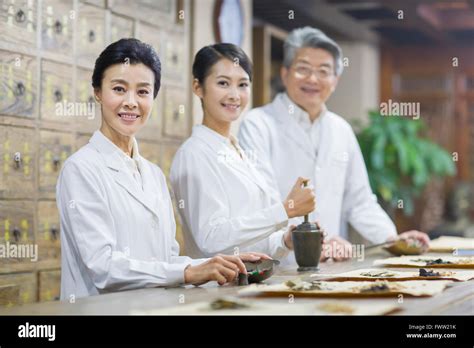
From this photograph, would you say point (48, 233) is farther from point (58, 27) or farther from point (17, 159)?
point (58, 27)

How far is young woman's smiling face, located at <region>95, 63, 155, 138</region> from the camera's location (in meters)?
2.42

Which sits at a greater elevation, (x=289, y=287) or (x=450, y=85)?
(x=450, y=85)

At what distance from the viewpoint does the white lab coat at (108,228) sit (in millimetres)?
2250

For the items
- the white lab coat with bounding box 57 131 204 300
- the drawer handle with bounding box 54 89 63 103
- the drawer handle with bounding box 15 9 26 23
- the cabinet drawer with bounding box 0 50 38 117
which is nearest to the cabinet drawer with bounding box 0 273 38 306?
the cabinet drawer with bounding box 0 50 38 117

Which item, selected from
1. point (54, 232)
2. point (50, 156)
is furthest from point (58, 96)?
point (54, 232)

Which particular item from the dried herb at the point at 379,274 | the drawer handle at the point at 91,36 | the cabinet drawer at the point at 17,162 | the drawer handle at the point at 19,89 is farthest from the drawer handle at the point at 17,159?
the dried herb at the point at 379,274

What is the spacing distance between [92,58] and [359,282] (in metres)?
2.36

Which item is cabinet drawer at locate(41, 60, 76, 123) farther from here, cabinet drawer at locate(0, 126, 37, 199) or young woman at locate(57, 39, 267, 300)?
young woman at locate(57, 39, 267, 300)

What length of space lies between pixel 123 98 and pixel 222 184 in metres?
0.56

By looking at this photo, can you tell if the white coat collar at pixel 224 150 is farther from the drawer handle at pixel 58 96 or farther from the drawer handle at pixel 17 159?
the drawer handle at pixel 58 96

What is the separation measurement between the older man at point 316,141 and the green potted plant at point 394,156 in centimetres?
490
